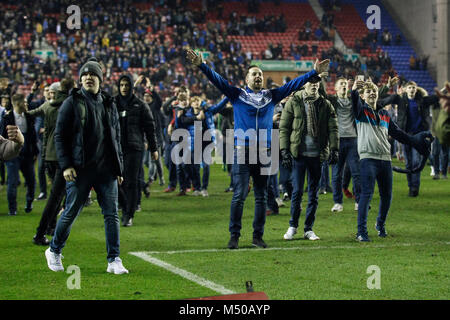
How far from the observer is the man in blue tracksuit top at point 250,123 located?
28.5 feet

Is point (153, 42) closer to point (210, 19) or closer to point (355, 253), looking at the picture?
point (210, 19)

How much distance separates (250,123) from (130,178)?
2.98 m

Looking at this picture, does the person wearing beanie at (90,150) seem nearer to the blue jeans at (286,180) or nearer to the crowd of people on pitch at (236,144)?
the crowd of people on pitch at (236,144)

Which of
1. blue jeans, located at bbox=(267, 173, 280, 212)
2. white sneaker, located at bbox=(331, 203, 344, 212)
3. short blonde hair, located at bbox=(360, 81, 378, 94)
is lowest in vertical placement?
white sneaker, located at bbox=(331, 203, 344, 212)

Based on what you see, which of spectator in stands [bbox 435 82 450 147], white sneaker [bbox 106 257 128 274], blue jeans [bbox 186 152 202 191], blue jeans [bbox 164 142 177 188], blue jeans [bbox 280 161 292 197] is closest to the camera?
spectator in stands [bbox 435 82 450 147]

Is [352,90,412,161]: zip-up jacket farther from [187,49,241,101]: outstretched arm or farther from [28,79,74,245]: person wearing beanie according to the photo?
[28,79,74,245]: person wearing beanie

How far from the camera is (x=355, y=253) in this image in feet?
27.6

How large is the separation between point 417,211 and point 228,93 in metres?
5.02

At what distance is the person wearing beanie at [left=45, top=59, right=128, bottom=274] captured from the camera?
7230 mm

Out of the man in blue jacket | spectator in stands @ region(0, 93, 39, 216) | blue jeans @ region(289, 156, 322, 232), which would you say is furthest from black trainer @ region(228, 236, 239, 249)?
the man in blue jacket

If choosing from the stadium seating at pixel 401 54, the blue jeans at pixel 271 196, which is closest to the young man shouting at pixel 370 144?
the blue jeans at pixel 271 196

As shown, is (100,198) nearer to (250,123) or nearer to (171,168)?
(250,123)

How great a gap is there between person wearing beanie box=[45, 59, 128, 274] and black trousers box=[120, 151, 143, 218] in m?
3.49
